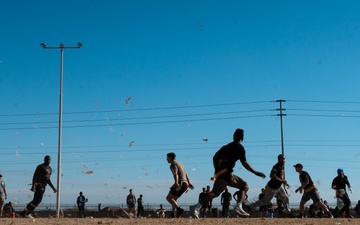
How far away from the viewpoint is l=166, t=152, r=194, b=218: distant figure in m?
17.1

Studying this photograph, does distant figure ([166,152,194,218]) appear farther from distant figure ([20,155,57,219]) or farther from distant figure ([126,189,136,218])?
distant figure ([126,189,136,218])

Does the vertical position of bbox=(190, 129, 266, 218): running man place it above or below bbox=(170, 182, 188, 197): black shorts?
above

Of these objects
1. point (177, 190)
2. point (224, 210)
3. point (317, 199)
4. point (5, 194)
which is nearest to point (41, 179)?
point (177, 190)

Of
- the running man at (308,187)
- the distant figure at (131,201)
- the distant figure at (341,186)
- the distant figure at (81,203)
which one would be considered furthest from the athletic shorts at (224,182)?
the distant figure at (81,203)

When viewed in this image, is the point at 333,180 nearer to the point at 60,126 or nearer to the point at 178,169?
the point at 178,169

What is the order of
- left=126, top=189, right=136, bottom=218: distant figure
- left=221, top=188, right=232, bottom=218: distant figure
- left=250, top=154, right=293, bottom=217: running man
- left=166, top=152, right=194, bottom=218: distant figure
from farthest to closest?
left=126, top=189, right=136, bottom=218: distant figure
left=221, top=188, right=232, bottom=218: distant figure
left=250, top=154, right=293, bottom=217: running man
left=166, top=152, right=194, bottom=218: distant figure

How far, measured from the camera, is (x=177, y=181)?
17.0 m

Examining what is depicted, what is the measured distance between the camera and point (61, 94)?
33844 millimetres

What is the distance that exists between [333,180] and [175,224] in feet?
33.7

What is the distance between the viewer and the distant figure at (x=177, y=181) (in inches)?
673

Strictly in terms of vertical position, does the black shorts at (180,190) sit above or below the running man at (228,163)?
below

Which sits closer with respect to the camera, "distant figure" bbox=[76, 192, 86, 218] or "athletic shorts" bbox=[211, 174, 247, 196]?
"athletic shorts" bbox=[211, 174, 247, 196]

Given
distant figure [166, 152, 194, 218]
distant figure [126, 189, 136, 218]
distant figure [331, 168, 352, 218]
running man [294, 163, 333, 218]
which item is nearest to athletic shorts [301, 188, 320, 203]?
running man [294, 163, 333, 218]

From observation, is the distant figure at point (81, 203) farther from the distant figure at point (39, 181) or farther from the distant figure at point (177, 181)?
the distant figure at point (177, 181)
